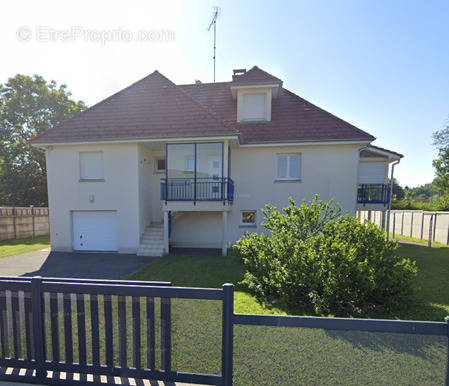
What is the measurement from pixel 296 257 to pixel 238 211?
6.74m

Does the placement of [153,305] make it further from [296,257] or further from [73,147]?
[73,147]

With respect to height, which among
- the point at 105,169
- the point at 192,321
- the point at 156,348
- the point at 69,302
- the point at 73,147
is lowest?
the point at 156,348

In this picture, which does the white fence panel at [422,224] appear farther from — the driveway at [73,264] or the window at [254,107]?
the driveway at [73,264]

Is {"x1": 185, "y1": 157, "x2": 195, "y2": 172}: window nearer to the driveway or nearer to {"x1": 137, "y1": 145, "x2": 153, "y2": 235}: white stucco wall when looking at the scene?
{"x1": 137, "y1": 145, "x2": 153, "y2": 235}: white stucco wall

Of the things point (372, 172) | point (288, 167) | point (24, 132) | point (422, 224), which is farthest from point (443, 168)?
point (24, 132)

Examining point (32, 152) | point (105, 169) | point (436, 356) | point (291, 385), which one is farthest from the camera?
point (32, 152)

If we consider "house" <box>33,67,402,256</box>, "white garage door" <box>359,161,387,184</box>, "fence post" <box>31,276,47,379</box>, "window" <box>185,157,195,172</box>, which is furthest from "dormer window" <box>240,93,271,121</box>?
"fence post" <box>31,276,47,379</box>

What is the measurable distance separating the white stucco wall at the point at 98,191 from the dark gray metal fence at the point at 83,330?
7.68 metres

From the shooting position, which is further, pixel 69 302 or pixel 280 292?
pixel 280 292

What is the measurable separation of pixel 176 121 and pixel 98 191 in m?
4.85

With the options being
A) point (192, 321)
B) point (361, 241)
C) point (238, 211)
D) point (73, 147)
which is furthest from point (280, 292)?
point (73, 147)

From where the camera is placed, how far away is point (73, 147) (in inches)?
410

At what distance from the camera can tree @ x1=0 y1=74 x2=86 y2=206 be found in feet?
69.6

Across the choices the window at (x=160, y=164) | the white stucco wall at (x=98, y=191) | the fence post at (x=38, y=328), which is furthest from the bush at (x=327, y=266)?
the window at (x=160, y=164)
